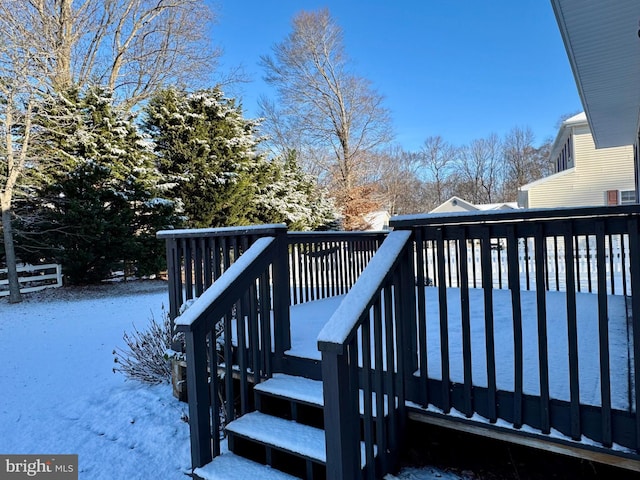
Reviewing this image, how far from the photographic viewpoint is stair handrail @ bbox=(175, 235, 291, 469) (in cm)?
250

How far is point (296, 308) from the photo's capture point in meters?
4.80

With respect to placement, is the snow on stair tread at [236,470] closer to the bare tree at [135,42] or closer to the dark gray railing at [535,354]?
the dark gray railing at [535,354]

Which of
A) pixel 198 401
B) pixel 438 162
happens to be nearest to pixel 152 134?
pixel 198 401

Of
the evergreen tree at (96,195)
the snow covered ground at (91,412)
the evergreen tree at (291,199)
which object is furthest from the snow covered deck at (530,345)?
the evergreen tree at (291,199)

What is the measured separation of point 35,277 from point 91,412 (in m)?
9.28

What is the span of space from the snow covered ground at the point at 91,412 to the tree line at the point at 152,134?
4.86 meters

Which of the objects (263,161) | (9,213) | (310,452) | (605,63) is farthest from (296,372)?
(263,161)

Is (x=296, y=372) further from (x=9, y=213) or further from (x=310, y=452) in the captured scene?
(x=9, y=213)

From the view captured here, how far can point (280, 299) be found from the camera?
3.07 m

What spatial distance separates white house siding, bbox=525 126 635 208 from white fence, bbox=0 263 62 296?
1668cm

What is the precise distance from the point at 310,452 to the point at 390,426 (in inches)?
18.5

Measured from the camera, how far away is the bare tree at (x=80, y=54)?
9.88 meters

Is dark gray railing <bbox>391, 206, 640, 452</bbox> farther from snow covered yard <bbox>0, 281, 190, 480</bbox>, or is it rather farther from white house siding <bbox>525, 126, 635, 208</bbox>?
white house siding <bbox>525, 126, 635, 208</bbox>

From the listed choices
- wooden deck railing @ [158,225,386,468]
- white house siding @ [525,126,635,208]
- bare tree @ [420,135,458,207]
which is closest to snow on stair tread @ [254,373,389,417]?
wooden deck railing @ [158,225,386,468]
